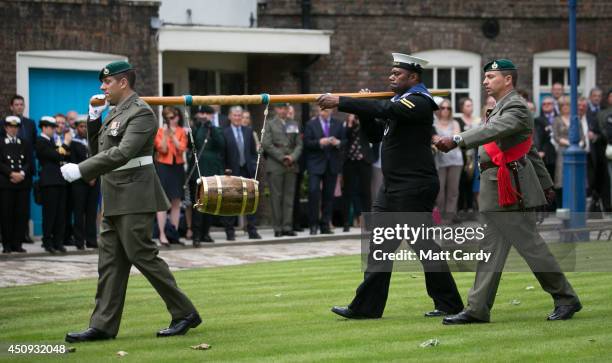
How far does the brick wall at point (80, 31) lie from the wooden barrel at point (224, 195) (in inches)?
456

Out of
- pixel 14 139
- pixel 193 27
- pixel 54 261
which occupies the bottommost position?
pixel 54 261

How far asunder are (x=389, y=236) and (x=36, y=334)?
304cm

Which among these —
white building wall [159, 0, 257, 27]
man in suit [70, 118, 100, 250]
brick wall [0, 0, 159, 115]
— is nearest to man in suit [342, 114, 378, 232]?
white building wall [159, 0, 257, 27]

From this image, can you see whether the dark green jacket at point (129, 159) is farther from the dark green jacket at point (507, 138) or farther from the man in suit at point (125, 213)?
the dark green jacket at point (507, 138)

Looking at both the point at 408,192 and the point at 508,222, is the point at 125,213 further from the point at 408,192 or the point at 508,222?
the point at 508,222

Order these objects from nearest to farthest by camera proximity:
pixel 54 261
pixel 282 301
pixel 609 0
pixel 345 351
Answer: pixel 345 351 → pixel 282 301 → pixel 54 261 → pixel 609 0

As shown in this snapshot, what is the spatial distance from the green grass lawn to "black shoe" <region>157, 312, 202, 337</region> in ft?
0.29

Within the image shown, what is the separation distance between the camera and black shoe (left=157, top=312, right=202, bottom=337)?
10203 mm

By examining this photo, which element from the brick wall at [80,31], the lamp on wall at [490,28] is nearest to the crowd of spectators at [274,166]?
the brick wall at [80,31]

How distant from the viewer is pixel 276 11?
80.8ft

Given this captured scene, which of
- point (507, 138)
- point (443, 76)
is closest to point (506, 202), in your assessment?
point (507, 138)

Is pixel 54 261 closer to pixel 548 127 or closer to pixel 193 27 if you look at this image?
pixel 193 27

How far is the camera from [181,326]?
10.2 meters

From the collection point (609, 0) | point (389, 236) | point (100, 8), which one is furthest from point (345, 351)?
point (609, 0)
